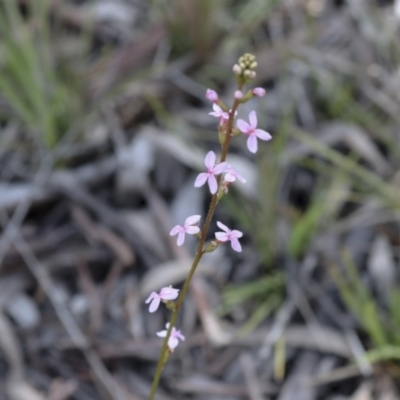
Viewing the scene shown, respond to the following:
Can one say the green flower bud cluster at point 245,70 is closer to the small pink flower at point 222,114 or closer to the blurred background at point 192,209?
the small pink flower at point 222,114

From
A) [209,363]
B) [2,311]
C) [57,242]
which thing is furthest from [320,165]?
[2,311]

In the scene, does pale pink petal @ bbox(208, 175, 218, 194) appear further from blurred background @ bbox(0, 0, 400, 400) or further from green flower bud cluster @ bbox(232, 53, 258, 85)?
blurred background @ bbox(0, 0, 400, 400)

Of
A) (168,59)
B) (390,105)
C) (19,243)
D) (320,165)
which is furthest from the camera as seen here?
(168,59)

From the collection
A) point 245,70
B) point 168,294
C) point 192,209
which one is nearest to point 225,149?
point 245,70

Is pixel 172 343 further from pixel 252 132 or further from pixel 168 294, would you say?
pixel 252 132

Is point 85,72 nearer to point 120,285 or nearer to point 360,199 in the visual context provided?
point 120,285

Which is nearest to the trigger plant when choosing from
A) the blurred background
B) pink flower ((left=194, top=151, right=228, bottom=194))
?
pink flower ((left=194, top=151, right=228, bottom=194))

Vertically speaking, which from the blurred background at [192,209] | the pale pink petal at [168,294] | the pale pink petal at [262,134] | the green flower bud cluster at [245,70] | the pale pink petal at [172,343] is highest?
the blurred background at [192,209]

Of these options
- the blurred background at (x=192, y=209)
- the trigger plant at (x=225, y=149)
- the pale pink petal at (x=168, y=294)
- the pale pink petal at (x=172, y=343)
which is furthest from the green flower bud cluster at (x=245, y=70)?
the blurred background at (x=192, y=209)
